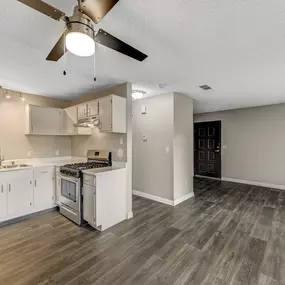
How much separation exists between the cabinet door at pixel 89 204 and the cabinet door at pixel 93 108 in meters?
1.37

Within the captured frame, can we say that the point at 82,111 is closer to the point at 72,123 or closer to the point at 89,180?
the point at 72,123

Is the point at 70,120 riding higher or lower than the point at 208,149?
higher

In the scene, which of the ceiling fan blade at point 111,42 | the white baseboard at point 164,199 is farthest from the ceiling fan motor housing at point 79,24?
the white baseboard at point 164,199

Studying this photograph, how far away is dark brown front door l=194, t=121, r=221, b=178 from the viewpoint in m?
6.10

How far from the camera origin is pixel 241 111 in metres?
5.59

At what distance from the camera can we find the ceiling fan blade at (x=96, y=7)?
110cm

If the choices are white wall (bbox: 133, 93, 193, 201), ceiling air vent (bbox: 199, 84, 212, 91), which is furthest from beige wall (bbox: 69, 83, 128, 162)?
ceiling air vent (bbox: 199, 84, 212, 91)

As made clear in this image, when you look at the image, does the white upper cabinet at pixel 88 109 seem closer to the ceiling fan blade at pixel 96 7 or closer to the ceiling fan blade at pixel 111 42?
the ceiling fan blade at pixel 111 42

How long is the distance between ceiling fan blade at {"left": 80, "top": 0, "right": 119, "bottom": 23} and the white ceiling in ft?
0.93

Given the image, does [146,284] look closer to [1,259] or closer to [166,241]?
[166,241]

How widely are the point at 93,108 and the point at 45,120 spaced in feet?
4.40

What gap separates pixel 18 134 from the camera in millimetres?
3709

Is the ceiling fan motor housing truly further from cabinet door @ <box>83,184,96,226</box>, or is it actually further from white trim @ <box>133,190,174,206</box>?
white trim @ <box>133,190,174,206</box>

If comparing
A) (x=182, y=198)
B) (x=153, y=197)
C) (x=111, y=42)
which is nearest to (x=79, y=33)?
(x=111, y=42)
